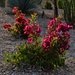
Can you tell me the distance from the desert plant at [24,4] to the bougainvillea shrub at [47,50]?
570 cm

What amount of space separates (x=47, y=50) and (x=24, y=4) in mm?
5954

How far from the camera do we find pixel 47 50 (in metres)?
4.94

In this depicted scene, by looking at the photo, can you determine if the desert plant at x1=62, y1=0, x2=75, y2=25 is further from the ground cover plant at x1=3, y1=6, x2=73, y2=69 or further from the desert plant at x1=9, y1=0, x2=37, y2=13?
the ground cover plant at x1=3, y1=6, x2=73, y2=69

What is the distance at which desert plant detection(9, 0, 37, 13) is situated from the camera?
10.7m

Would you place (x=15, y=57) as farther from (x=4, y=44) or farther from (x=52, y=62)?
(x=4, y=44)

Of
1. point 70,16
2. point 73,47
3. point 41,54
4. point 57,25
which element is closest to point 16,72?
point 41,54

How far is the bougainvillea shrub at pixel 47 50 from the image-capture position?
486cm

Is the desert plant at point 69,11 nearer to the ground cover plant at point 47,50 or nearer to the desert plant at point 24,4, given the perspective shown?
the desert plant at point 24,4

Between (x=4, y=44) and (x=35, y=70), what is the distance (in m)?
1.79

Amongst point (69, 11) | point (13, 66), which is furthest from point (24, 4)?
→ point (13, 66)

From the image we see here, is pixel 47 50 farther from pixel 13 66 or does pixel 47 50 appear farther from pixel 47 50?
pixel 13 66

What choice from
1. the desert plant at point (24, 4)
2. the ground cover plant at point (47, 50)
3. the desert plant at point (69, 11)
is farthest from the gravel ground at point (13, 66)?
the desert plant at point (24, 4)

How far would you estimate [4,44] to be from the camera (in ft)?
21.3

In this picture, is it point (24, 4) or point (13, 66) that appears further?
point (24, 4)
